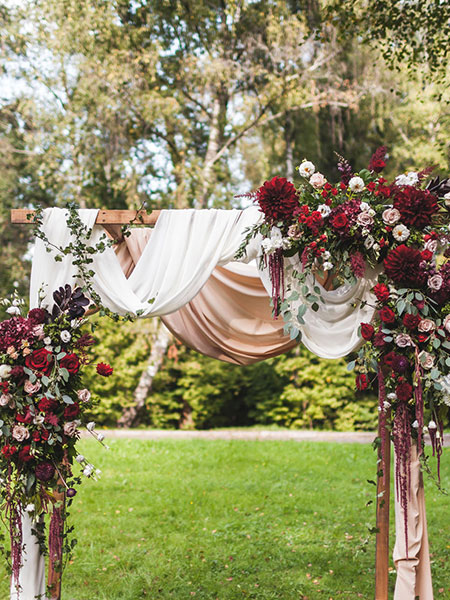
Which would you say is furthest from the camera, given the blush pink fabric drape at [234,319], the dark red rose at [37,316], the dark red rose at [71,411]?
the blush pink fabric drape at [234,319]

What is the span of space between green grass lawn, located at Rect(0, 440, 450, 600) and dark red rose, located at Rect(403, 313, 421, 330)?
1142 mm

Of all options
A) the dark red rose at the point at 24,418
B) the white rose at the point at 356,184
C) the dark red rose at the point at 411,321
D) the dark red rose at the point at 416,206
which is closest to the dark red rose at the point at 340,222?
the white rose at the point at 356,184

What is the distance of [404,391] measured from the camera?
3.07 m

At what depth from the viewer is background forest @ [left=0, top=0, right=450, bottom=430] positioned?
10094 millimetres

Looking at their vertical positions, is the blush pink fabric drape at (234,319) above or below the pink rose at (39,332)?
above

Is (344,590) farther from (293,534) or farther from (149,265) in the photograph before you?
(149,265)

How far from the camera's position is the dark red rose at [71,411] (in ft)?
10.7

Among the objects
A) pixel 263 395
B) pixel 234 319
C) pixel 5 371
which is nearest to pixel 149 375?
pixel 263 395

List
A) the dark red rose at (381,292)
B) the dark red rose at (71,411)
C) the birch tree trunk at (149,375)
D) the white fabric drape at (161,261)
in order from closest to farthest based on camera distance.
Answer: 1. the dark red rose at (381,292)
2. the dark red rose at (71,411)
3. the white fabric drape at (161,261)
4. the birch tree trunk at (149,375)

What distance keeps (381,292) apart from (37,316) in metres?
1.84

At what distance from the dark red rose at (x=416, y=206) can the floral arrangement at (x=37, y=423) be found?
1882 mm

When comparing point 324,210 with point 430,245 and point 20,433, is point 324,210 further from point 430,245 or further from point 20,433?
point 20,433

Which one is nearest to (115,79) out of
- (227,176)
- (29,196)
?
(227,176)

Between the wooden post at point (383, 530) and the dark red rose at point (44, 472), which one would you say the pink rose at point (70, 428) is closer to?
the dark red rose at point (44, 472)
